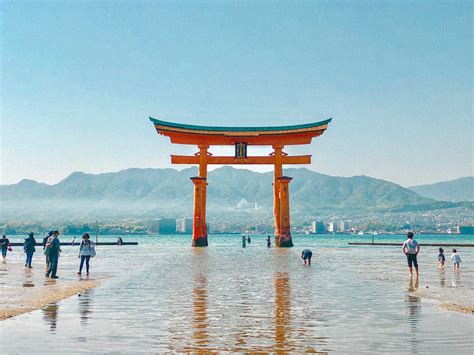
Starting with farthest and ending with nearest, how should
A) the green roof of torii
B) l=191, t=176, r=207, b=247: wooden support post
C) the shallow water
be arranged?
l=191, t=176, r=207, b=247: wooden support post → the green roof of torii → the shallow water

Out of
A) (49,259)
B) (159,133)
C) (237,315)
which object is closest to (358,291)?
(237,315)

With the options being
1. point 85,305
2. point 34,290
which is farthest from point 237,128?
point 85,305

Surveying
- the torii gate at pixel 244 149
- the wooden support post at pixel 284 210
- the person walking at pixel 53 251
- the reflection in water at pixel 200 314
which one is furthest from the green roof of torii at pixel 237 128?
the reflection in water at pixel 200 314

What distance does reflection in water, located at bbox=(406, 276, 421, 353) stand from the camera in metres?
6.79

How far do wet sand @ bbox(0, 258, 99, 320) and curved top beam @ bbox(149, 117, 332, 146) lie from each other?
3210 cm

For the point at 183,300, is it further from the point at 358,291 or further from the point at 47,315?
the point at 358,291

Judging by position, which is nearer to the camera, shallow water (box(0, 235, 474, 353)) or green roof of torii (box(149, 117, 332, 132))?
shallow water (box(0, 235, 474, 353))

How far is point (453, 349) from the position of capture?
20.6ft

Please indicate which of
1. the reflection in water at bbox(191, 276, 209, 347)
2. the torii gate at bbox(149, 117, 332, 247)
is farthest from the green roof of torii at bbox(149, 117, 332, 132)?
the reflection in water at bbox(191, 276, 209, 347)

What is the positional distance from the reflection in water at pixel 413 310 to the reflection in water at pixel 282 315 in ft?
5.11

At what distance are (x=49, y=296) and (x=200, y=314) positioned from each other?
4356 millimetres

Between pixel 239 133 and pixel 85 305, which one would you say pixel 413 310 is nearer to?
pixel 85 305

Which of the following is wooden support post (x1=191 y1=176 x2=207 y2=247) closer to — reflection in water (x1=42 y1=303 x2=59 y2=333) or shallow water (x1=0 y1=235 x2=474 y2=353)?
shallow water (x1=0 y1=235 x2=474 y2=353)

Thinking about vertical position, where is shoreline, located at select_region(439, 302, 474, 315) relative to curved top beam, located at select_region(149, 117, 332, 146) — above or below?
below
